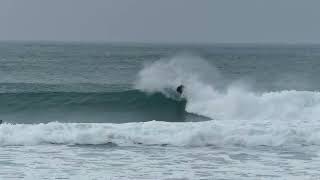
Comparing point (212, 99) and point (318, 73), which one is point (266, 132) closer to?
point (212, 99)

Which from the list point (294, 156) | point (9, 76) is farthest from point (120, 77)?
point (294, 156)

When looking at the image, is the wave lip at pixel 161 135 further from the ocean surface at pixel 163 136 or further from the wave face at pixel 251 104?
the wave face at pixel 251 104

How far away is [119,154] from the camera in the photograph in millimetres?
14812

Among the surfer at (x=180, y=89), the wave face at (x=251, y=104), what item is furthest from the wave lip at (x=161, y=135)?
the surfer at (x=180, y=89)

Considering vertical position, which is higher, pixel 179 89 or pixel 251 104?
pixel 179 89

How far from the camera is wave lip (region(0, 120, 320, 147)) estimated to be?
53.6ft

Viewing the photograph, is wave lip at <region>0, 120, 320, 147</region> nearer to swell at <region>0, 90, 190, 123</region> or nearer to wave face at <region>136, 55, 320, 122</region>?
wave face at <region>136, 55, 320, 122</region>

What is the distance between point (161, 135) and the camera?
55.0 feet

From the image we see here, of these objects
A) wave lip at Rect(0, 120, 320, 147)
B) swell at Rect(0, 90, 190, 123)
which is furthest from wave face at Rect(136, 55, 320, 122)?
wave lip at Rect(0, 120, 320, 147)

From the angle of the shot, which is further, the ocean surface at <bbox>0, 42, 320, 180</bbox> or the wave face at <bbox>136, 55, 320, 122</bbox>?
the wave face at <bbox>136, 55, 320, 122</bbox>

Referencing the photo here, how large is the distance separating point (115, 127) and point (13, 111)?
972 cm

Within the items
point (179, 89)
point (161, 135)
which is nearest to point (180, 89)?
point (179, 89)

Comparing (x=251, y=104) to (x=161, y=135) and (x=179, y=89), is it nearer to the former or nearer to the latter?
(x=179, y=89)

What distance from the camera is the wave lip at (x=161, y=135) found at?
16328 millimetres
